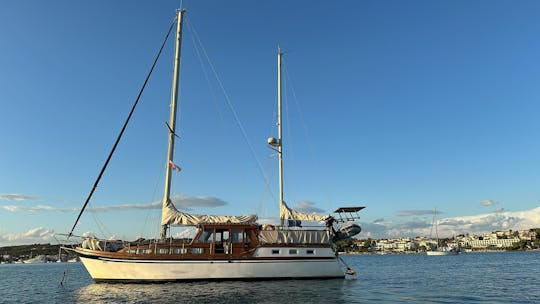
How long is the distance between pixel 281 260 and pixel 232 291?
542 cm

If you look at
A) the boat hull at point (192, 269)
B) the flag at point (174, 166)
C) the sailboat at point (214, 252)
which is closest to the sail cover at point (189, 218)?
the sailboat at point (214, 252)

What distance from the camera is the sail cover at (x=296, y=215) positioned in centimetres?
2781

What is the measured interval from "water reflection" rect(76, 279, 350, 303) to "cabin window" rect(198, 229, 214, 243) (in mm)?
2750

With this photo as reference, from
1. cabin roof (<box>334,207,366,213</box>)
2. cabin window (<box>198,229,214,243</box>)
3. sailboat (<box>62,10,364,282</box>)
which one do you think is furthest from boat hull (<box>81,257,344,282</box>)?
cabin roof (<box>334,207,366,213</box>)

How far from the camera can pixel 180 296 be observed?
1959cm

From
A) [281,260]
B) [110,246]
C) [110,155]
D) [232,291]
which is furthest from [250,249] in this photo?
[110,155]

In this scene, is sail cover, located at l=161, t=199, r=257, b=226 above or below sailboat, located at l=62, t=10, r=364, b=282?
above

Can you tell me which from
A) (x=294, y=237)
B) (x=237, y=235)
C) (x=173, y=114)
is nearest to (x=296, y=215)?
(x=294, y=237)

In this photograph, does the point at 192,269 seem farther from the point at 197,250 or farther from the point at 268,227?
the point at 268,227

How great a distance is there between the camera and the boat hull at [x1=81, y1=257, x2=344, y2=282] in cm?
2416

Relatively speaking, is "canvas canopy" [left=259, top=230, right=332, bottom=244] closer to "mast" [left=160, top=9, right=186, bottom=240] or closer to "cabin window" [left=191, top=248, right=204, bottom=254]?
"cabin window" [left=191, top=248, right=204, bottom=254]

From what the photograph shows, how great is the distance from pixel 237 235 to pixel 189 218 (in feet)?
11.3

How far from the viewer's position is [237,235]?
25781 millimetres

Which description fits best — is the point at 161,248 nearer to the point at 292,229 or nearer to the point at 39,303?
the point at 39,303
